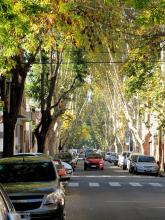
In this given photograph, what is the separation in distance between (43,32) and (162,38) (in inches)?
143

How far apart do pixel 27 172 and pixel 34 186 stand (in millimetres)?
1074

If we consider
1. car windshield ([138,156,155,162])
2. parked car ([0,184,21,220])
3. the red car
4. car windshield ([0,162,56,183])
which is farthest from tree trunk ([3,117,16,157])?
the red car

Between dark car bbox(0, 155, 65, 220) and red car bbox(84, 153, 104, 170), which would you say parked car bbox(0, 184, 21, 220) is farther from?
red car bbox(84, 153, 104, 170)

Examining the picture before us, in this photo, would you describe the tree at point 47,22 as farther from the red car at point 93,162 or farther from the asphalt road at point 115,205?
the red car at point 93,162

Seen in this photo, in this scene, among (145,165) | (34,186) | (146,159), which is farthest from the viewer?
(146,159)

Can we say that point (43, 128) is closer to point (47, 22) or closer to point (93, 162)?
point (93, 162)

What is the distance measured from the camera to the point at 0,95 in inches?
1185

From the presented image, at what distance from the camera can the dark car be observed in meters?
13.5

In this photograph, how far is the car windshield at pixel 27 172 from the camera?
14.9 meters

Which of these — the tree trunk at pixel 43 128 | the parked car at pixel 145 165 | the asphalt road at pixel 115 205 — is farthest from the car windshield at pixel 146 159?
the asphalt road at pixel 115 205

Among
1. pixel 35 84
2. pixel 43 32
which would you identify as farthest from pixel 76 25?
pixel 35 84

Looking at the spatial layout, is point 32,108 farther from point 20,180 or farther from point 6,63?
point 20,180

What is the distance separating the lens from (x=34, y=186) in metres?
14.1

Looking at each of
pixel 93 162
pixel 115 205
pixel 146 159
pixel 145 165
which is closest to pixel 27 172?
pixel 115 205
